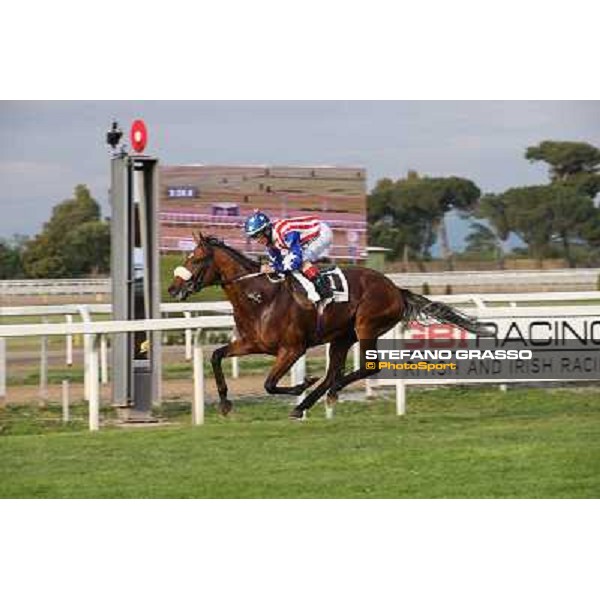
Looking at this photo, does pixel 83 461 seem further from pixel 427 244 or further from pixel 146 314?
pixel 427 244

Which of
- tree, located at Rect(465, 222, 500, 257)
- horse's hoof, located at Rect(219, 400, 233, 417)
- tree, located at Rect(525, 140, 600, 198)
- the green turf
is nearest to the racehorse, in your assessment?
horse's hoof, located at Rect(219, 400, 233, 417)

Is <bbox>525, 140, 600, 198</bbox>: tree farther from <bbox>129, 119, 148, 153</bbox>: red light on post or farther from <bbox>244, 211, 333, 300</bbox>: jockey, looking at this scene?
<bbox>129, 119, 148, 153</bbox>: red light on post

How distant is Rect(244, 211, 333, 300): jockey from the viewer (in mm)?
11305

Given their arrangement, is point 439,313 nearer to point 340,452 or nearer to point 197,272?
point 340,452

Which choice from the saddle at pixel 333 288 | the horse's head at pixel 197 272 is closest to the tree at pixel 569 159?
the saddle at pixel 333 288

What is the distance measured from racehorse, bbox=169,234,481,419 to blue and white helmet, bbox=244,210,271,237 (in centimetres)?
16

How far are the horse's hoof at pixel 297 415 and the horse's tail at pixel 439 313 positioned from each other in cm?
90

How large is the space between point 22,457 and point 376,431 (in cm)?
225

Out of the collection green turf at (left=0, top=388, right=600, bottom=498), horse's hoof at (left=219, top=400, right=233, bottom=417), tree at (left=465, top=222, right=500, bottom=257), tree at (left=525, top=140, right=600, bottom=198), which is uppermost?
tree at (left=525, top=140, right=600, bottom=198)

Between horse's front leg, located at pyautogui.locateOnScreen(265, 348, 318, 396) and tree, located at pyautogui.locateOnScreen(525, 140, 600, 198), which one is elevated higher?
tree, located at pyautogui.locateOnScreen(525, 140, 600, 198)

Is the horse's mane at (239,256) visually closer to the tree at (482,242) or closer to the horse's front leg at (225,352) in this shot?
the horse's front leg at (225,352)

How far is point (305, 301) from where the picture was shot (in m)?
11.4

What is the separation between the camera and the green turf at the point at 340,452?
1051 cm

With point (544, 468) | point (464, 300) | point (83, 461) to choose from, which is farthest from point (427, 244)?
point (83, 461)
